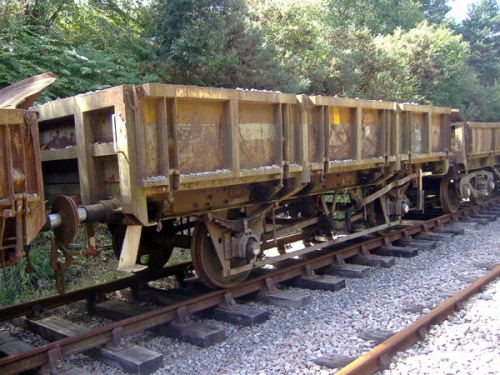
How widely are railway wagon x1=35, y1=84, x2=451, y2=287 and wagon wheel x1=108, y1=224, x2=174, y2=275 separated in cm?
2

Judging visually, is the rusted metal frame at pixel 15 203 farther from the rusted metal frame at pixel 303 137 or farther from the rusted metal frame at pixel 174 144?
the rusted metal frame at pixel 303 137

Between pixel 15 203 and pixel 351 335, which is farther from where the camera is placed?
pixel 351 335

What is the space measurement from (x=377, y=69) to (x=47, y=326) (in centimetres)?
1897

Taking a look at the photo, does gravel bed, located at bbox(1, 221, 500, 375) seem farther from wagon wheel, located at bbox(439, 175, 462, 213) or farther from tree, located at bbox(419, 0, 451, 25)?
tree, located at bbox(419, 0, 451, 25)

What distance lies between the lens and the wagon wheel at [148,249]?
6023 mm

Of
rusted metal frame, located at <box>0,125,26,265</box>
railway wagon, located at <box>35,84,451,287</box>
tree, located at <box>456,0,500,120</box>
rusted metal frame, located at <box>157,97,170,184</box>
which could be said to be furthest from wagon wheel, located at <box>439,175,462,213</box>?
tree, located at <box>456,0,500,120</box>

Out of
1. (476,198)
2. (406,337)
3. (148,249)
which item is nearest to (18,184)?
(148,249)

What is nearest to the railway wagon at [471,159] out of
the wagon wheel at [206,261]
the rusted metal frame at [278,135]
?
the rusted metal frame at [278,135]

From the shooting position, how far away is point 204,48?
12.6m

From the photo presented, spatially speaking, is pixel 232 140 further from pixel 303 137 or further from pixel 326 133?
pixel 326 133

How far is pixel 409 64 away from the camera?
25312 mm

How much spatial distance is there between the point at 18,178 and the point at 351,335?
11.1ft

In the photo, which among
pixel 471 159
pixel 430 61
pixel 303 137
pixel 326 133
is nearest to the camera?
pixel 303 137

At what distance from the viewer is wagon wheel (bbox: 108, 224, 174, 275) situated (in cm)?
602
